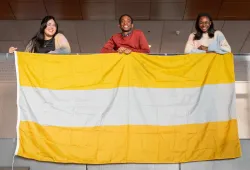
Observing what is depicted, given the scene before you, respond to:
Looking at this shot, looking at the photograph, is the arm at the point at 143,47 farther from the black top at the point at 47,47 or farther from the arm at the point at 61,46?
the black top at the point at 47,47

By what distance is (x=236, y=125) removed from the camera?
12.9ft

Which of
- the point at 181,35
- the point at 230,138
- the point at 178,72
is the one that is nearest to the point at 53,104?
the point at 178,72

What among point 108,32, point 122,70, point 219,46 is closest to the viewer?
point 122,70

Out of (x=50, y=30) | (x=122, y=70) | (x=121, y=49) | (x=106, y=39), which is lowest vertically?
(x=122, y=70)

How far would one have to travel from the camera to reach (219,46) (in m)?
4.28

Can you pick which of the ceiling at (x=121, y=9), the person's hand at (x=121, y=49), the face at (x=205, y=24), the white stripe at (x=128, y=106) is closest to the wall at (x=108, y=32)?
the ceiling at (x=121, y=9)

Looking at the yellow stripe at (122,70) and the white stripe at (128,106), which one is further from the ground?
the yellow stripe at (122,70)

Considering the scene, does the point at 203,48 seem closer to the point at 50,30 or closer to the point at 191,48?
the point at 191,48

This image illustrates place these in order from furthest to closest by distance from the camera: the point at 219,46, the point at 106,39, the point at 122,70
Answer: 1. the point at 106,39
2. the point at 219,46
3. the point at 122,70

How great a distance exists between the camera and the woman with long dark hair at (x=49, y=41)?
4.35 m

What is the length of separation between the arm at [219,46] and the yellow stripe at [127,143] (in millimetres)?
889

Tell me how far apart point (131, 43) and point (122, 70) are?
481 millimetres

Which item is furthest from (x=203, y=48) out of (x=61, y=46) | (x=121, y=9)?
(x=121, y=9)

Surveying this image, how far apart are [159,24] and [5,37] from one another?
361cm
